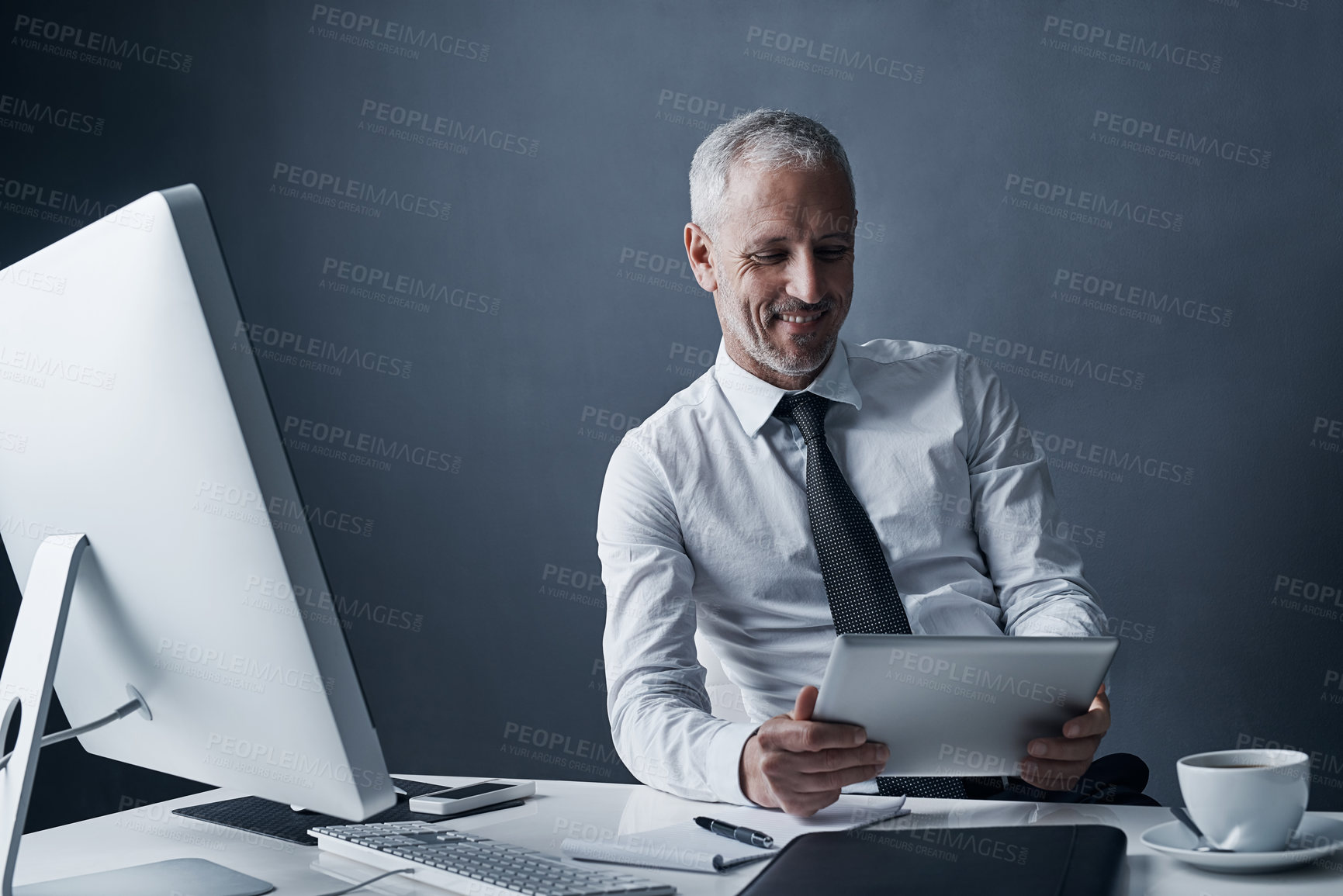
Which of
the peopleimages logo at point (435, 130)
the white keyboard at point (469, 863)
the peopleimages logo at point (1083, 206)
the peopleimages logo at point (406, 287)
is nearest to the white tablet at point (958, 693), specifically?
the white keyboard at point (469, 863)

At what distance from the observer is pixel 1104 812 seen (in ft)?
3.41

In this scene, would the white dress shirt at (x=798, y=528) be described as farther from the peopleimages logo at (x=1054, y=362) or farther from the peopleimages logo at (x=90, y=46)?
the peopleimages logo at (x=90, y=46)

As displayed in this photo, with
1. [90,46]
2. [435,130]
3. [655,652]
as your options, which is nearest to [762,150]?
[655,652]

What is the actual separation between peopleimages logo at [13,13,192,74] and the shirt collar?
176 centimetres

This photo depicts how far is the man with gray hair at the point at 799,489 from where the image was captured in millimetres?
1469

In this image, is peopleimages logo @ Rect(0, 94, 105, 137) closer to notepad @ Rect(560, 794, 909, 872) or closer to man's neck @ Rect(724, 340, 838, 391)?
man's neck @ Rect(724, 340, 838, 391)

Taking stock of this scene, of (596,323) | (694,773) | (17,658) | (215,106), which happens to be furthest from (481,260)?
(17,658)

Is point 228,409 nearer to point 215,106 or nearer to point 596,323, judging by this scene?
point 596,323

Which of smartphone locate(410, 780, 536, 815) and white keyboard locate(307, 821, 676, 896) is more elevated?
white keyboard locate(307, 821, 676, 896)

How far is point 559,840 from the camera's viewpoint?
1001mm

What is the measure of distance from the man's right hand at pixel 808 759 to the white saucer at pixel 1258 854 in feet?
0.83

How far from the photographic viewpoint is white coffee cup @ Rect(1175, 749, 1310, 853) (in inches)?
31.4

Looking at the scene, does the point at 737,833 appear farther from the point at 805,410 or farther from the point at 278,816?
the point at 805,410

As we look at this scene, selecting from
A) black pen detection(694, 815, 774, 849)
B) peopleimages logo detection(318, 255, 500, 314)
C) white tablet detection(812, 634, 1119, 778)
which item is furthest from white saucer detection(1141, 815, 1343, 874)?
peopleimages logo detection(318, 255, 500, 314)
